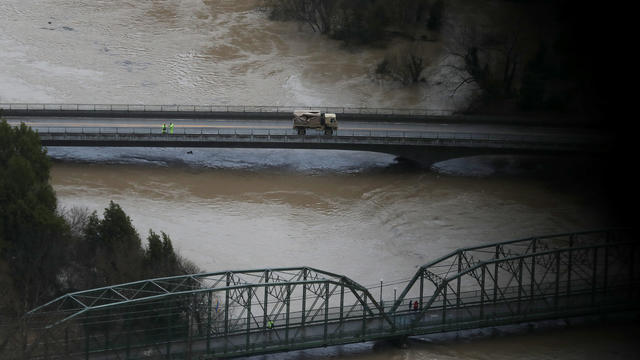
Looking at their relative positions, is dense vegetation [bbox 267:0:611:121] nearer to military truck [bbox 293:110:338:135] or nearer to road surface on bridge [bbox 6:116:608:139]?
road surface on bridge [bbox 6:116:608:139]

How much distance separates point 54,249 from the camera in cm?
4428

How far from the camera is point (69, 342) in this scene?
38.1 metres

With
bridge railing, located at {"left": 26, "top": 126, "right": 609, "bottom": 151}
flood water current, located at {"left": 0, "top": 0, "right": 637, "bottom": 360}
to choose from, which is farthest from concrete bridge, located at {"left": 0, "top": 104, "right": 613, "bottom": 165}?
flood water current, located at {"left": 0, "top": 0, "right": 637, "bottom": 360}

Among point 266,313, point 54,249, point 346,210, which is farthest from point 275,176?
point 266,313

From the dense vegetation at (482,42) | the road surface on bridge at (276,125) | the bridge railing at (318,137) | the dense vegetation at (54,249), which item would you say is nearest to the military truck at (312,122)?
the bridge railing at (318,137)

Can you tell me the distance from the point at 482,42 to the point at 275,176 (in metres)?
25.4

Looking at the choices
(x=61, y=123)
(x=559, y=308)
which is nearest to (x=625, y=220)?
(x=559, y=308)

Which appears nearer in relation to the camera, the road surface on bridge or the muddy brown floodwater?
the muddy brown floodwater

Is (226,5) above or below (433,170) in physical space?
above

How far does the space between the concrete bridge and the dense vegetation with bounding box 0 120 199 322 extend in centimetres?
1586

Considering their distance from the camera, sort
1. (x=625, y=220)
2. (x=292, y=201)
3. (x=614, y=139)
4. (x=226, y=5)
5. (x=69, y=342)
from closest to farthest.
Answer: (x=69, y=342) → (x=625, y=220) → (x=614, y=139) → (x=292, y=201) → (x=226, y=5)

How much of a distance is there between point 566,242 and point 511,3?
33781mm

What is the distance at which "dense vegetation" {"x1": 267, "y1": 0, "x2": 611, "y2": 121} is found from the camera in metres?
70.7

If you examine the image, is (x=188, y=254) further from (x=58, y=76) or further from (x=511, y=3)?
(x=511, y=3)
